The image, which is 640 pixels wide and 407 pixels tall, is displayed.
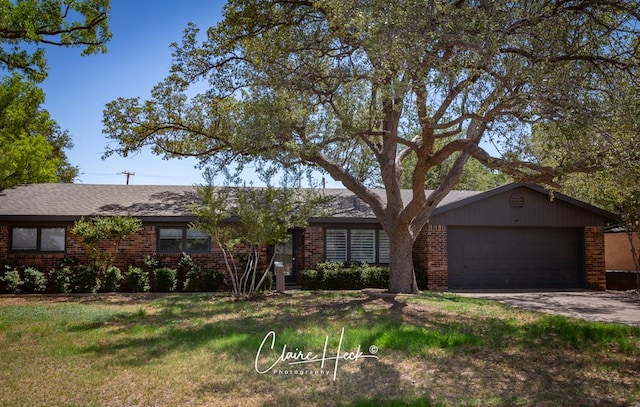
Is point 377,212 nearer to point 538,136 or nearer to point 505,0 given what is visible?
point 538,136

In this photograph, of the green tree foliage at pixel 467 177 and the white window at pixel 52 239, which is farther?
the green tree foliage at pixel 467 177

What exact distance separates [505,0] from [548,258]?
538 inches

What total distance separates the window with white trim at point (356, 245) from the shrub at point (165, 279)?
541cm

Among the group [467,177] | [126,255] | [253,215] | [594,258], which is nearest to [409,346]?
[253,215]

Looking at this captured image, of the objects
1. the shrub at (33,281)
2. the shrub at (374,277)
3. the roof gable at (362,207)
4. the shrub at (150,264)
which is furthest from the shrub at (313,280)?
the shrub at (33,281)

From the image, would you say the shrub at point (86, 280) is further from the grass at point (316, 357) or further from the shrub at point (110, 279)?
the grass at point (316, 357)

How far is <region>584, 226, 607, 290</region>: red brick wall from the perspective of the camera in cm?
2003

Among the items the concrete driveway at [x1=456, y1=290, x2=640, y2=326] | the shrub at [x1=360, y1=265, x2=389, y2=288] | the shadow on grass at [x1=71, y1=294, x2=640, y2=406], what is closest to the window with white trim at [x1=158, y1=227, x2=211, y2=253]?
the shrub at [x1=360, y1=265, x2=389, y2=288]

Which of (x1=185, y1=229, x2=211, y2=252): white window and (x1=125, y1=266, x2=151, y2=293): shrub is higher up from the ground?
(x1=185, y1=229, x2=211, y2=252): white window

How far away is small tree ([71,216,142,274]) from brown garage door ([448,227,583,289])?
35.8ft

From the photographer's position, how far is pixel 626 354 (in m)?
8.57

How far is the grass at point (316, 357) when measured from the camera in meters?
6.60

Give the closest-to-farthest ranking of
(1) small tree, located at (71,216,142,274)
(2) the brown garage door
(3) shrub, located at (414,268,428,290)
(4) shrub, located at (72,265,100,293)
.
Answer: (1) small tree, located at (71,216,142,274) → (4) shrub, located at (72,265,100,293) → (3) shrub, located at (414,268,428,290) → (2) the brown garage door

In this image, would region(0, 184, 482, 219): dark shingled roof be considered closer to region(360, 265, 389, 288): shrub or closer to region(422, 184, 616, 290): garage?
region(422, 184, 616, 290): garage
